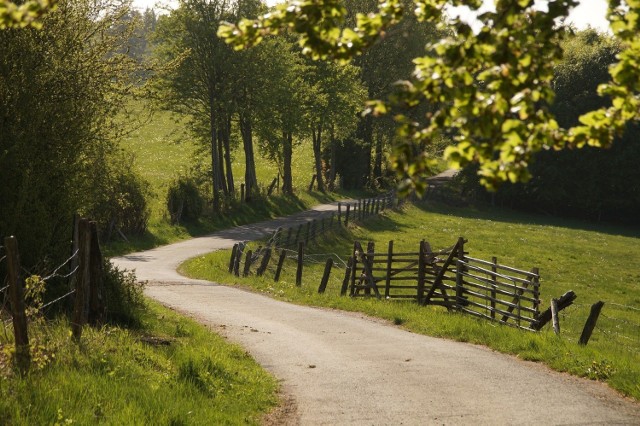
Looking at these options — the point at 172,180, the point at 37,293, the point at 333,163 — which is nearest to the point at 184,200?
the point at 172,180

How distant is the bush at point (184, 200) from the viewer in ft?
144

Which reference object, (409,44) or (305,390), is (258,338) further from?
(409,44)

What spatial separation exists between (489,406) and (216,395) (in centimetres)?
376

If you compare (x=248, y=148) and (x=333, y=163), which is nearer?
(x=248, y=148)

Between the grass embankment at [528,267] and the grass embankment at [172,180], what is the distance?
6.53m

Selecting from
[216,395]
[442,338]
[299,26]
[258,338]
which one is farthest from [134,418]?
[442,338]

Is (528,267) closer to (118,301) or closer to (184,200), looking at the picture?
(184,200)

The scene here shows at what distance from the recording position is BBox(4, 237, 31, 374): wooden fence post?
29.7 feet

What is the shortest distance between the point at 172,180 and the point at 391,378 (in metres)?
33.8

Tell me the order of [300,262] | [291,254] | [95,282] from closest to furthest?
[95,282] → [300,262] → [291,254]

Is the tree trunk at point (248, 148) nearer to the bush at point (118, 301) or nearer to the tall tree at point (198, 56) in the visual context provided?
the tall tree at point (198, 56)

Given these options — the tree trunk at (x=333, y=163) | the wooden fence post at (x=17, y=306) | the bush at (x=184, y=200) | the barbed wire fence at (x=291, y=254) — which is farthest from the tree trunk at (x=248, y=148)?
the wooden fence post at (x=17, y=306)

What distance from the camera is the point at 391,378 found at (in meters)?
12.7

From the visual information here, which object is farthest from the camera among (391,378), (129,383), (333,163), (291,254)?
(333,163)
